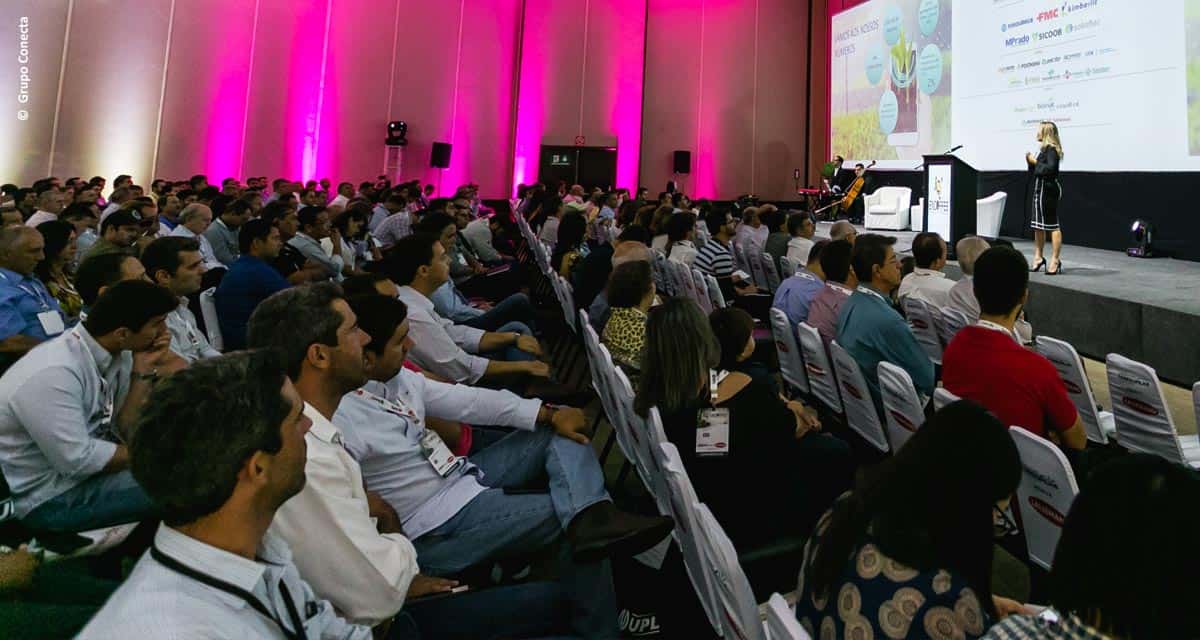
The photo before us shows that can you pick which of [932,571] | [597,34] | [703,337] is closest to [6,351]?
[703,337]

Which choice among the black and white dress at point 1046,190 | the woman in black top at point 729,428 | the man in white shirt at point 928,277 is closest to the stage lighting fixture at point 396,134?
the black and white dress at point 1046,190

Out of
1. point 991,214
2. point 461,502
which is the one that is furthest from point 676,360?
point 991,214

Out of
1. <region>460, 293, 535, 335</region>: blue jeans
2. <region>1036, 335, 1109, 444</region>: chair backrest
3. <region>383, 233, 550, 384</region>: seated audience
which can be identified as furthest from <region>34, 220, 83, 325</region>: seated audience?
<region>1036, 335, 1109, 444</region>: chair backrest

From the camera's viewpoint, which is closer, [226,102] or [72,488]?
[72,488]

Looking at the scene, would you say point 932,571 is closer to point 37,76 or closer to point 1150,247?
point 1150,247

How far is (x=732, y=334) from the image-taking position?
9.23 ft

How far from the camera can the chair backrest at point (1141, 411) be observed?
101 inches

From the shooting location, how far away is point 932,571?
4.38 feet

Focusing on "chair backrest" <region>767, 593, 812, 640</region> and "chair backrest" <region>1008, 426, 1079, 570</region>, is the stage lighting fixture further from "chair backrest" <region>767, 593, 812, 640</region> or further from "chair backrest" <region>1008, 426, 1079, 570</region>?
"chair backrest" <region>767, 593, 812, 640</region>

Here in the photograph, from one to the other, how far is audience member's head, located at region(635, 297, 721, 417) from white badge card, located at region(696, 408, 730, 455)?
0.26ft

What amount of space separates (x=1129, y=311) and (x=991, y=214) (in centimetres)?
520

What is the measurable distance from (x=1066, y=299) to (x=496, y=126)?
11.8 meters

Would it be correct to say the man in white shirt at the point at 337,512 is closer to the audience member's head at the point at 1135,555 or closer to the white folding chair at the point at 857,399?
the audience member's head at the point at 1135,555

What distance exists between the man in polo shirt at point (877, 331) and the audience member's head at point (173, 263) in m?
3.21
